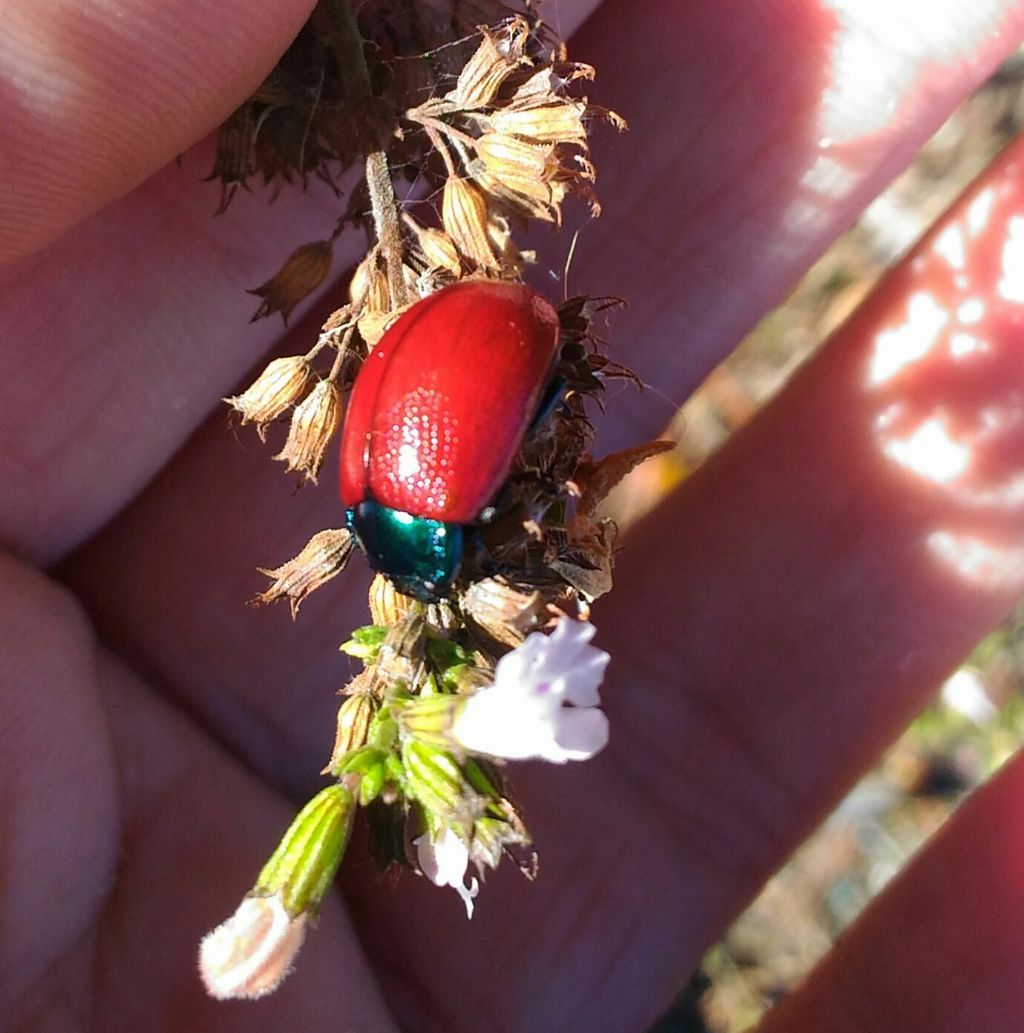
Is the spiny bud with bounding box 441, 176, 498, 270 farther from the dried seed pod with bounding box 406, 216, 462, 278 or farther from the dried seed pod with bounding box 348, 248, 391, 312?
the dried seed pod with bounding box 348, 248, 391, 312

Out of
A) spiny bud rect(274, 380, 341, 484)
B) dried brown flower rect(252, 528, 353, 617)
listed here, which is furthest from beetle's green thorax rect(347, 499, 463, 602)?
spiny bud rect(274, 380, 341, 484)

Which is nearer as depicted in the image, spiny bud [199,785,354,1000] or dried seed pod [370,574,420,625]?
spiny bud [199,785,354,1000]

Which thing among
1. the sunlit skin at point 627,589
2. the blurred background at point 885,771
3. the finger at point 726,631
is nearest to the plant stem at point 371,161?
the sunlit skin at point 627,589

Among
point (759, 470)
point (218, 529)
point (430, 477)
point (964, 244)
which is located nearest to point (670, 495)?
point (759, 470)

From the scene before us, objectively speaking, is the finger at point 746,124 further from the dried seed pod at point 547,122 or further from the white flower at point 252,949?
the white flower at point 252,949

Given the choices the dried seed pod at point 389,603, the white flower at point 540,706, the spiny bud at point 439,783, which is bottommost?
the spiny bud at point 439,783

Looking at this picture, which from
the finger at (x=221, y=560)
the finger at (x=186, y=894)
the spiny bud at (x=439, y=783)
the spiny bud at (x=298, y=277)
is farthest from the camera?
the finger at (x=221, y=560)

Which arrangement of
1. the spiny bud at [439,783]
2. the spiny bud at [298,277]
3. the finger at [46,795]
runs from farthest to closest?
the finger at [46,795] → the spiny bud at [298,277] → the spiny bud at [439,783]
